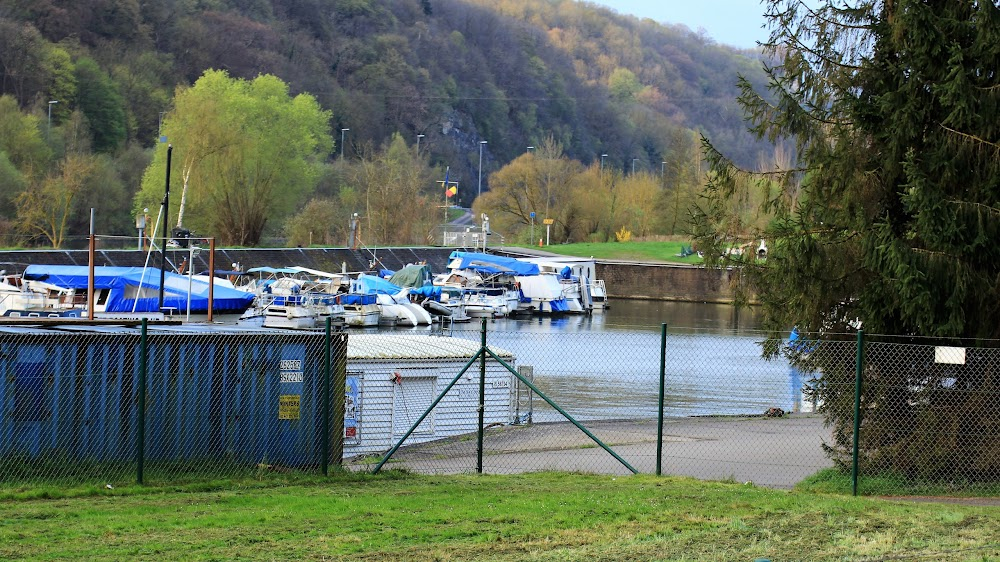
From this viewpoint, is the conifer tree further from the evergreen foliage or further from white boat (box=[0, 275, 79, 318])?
white boat (box=[0, 275, 79, 318])

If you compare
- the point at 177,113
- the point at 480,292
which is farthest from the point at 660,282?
the point at 177,113

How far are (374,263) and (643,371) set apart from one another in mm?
46329

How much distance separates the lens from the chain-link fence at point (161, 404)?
46.3 ft

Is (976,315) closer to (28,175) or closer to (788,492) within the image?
(788,492)

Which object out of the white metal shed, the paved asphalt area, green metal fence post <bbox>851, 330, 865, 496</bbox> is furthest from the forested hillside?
green metal fence post <bbox>851, 330, 865, 496</bbox>

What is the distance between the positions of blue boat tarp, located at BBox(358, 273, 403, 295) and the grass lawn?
40890 mm

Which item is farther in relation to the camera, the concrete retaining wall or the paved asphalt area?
the concrete retaining wall

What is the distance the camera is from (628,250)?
10925 cm

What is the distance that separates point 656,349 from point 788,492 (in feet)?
101

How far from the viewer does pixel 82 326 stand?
54.0ft

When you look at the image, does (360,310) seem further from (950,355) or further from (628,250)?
(628,250)

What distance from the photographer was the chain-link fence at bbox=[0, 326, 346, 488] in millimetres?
14109

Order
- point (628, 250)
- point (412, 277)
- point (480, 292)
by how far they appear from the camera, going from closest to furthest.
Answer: point (412, 277), point (480, 292), point (628, 250)

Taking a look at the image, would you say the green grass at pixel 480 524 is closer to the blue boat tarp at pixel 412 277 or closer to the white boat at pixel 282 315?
the white boat at pixel 282 315
